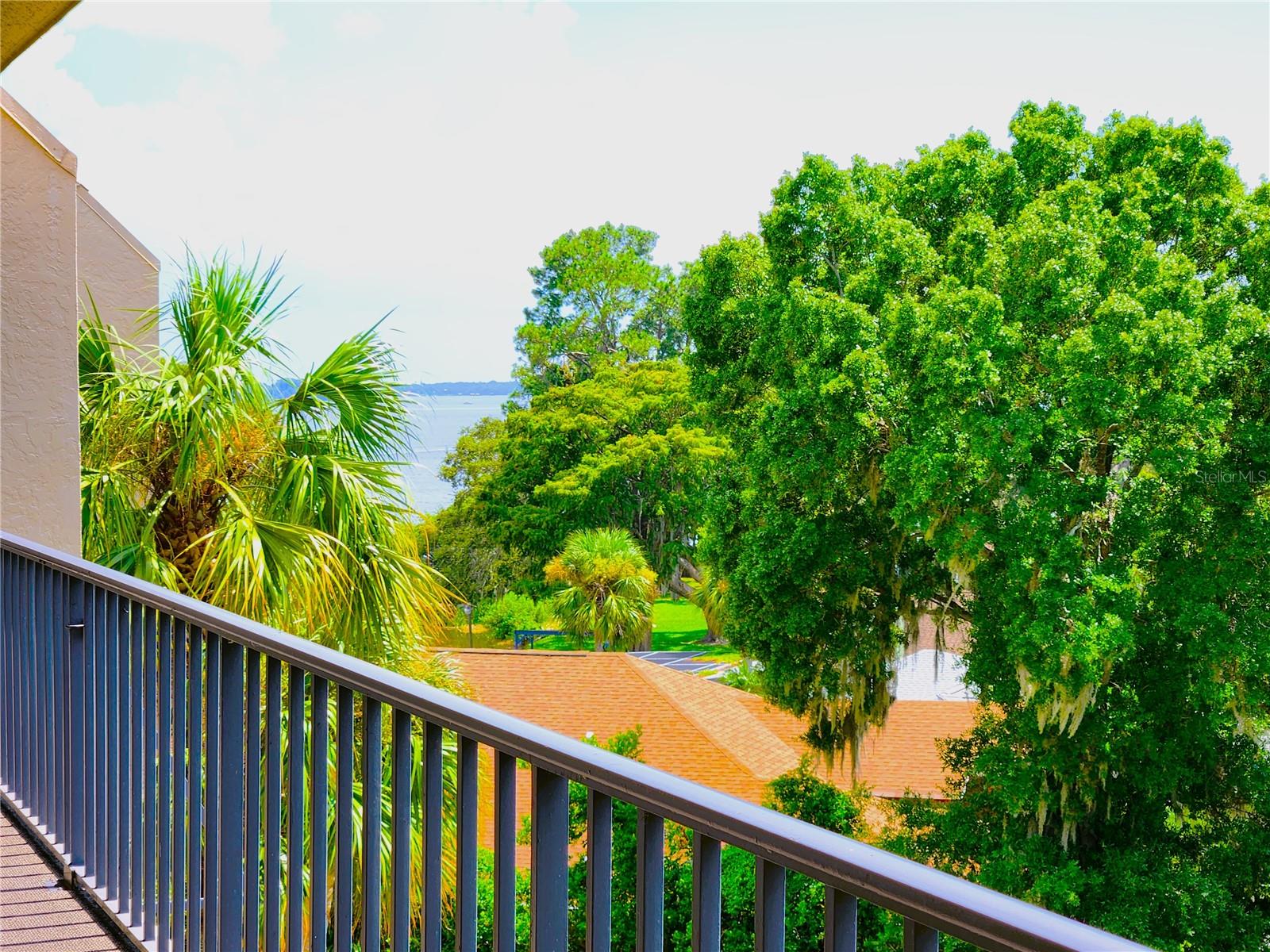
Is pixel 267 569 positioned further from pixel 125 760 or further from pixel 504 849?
pixel 504 849

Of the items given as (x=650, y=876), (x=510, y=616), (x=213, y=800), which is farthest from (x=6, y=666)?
(x=510, y=616)

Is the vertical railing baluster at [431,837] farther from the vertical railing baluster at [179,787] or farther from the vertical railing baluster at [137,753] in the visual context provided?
the vertical railing baluster at [137,753]

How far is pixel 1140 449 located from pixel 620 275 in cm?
3166

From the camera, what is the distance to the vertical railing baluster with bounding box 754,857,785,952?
920 millimetres

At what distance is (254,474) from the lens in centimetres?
675

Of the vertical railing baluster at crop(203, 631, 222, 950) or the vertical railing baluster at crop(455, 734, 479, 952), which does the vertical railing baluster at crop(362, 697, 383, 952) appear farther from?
the vertical railing baluster at crop(203, 631, 222, 950)

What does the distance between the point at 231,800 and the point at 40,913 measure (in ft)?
2.56

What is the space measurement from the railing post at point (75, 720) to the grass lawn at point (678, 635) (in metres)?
29.5

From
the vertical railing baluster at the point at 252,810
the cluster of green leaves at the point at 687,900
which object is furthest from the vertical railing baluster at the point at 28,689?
the cluster of green leaves at the point at 687,900

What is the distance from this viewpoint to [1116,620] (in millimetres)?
12188

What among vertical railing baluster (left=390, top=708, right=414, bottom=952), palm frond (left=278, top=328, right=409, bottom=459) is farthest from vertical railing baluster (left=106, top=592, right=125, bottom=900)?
palm frond (left=278, top=328, right=409, bottom=459)

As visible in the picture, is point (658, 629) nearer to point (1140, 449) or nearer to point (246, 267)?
point (1140, 449)

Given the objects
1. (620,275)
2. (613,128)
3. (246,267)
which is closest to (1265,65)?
(620,275)

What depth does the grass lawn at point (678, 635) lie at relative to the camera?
3503cm
